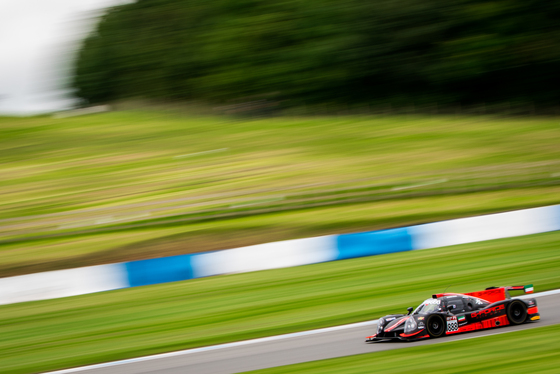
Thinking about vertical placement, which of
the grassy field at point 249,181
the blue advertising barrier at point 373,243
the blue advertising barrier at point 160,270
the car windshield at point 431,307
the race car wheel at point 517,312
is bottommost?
the race car wheel at point 517,312

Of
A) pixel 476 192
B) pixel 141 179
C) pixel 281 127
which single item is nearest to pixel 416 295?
pixel 476 192

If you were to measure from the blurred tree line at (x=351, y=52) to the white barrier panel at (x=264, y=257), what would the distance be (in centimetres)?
1987

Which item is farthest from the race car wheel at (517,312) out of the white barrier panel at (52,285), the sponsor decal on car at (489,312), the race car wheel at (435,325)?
the white barrier panel at (52,285)

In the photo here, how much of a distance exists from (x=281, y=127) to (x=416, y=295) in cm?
1718

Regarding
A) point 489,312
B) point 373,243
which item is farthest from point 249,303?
point 489,312

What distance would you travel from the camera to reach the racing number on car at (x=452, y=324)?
211 inches

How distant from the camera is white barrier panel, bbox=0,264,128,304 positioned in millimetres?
9242

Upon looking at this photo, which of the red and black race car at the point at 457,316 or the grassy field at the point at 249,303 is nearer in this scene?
the red and black race car at the point at 457,316

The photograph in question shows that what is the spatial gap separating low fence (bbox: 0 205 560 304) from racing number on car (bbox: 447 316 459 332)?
442 centimetres

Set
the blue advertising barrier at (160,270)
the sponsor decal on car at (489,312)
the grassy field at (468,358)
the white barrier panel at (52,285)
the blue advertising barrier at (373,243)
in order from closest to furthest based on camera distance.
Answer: the grassy field at (468,358) → the sponsor decal on car at (489,312) → the white barrier panel at (52,285) → the blue advertising barrier at (160,270) → the blue advertising barrier at (373,243)

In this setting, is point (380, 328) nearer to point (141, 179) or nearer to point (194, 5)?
point (141, 179)

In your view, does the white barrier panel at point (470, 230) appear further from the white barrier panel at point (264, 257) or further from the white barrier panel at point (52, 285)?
the white barrier panel at point (52, 285)

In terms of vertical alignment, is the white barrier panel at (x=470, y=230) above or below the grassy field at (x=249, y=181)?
below

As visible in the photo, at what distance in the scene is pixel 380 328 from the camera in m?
5.56
